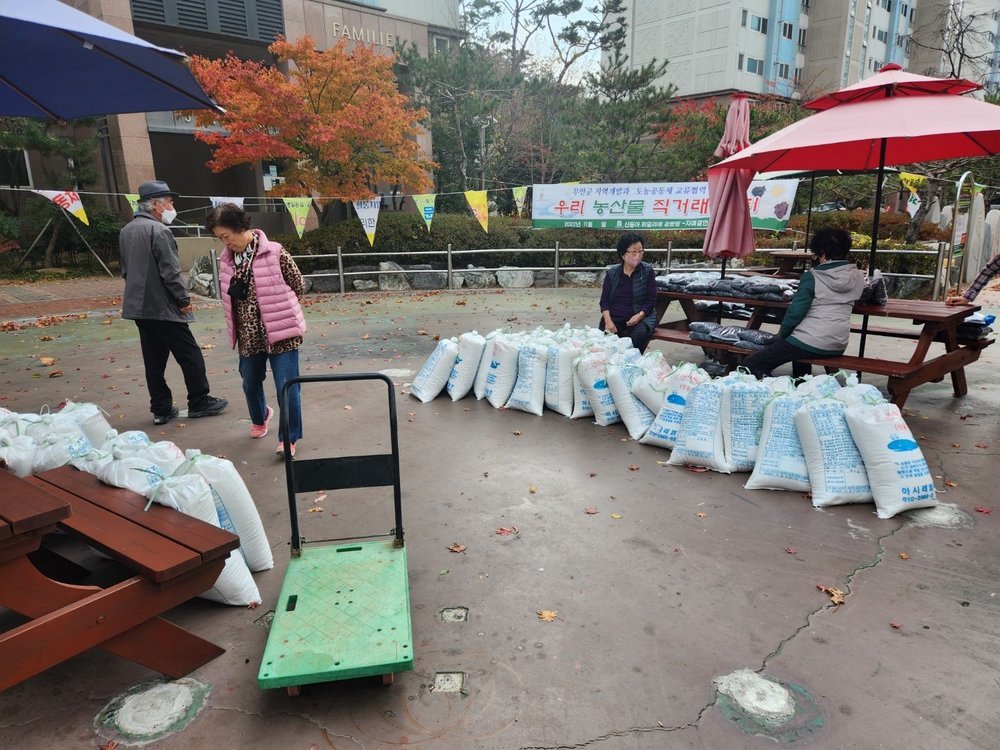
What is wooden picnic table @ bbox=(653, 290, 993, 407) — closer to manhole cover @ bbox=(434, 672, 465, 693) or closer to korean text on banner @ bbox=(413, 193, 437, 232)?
manhole cover @ bbox=(434, 672, 465, 693)

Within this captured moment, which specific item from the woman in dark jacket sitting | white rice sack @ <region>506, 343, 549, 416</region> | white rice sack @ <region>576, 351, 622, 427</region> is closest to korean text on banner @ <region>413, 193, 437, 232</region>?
the woman in dark jacket sitting

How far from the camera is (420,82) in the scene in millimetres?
18672

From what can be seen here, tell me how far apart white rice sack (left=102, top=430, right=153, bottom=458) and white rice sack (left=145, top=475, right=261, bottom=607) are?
0.27 metres

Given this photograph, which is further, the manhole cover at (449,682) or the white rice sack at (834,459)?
the white rice sack at (834,459)

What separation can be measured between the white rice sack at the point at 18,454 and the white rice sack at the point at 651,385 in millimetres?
3530

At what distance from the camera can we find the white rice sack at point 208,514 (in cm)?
250

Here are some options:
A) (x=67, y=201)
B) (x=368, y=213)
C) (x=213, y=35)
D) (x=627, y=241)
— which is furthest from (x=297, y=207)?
(x=213, y=35)

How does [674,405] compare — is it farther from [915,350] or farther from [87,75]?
[87,75]

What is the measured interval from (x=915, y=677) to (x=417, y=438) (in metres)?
3.18

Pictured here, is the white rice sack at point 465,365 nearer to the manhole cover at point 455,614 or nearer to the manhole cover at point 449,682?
the manhole cover at point 455,614

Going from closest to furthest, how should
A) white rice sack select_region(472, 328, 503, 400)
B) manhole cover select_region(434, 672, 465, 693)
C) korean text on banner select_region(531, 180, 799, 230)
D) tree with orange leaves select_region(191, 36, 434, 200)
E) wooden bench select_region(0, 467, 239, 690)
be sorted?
wooden bench select_region(0, 467, 239, 690) < manhole cover select_region(434, 672, 465, 693) < white rice sack select_region(472, 328, 503, 400) < korean text on banner select_region(531, 180, 799, 230) < tree with orange leaves select_region(191, 36, 434, 200)

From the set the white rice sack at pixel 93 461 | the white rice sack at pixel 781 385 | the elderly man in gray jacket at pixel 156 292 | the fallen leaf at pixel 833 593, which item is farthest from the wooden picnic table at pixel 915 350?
the white rice sack at pixel 93 461

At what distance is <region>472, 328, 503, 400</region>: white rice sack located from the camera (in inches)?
208

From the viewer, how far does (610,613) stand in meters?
2.57
